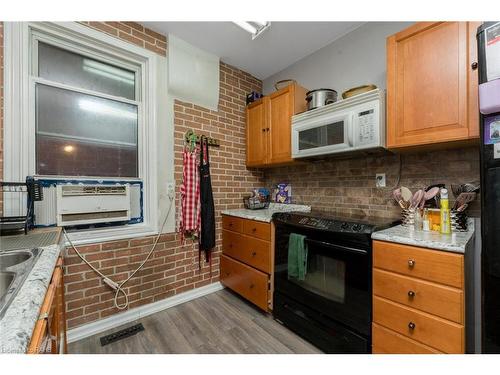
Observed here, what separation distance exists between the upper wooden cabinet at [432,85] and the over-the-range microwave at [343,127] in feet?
0.25

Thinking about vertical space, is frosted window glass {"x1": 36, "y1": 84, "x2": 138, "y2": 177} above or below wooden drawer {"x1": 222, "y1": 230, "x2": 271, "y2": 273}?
above

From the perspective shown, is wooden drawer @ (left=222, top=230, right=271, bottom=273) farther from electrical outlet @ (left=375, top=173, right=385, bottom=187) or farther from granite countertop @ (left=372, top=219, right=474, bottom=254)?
electrical outlet @ (left=375, top=173, right=385, bottom=187)

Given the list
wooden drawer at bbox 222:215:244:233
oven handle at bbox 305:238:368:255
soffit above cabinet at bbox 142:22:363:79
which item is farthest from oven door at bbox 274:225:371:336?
soffit above cabinet at bbox 142:22:363:79

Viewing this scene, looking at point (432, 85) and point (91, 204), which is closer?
point (432, 85)

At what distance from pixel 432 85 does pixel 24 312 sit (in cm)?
209

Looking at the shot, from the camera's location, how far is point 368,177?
6.66 feet

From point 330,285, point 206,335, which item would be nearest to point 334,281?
point 330,285

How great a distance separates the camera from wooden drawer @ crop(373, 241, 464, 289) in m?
1.08

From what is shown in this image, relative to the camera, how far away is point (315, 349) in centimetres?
162

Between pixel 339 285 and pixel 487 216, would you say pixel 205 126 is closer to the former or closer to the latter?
pixel 339 285

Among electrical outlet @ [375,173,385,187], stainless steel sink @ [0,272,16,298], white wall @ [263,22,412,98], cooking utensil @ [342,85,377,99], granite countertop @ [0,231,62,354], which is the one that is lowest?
stainless steel sink @ [0,272,16,298]

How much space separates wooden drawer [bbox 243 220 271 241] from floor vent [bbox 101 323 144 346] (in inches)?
46.8

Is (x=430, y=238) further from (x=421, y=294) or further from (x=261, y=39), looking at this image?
(x=261, y=39)
